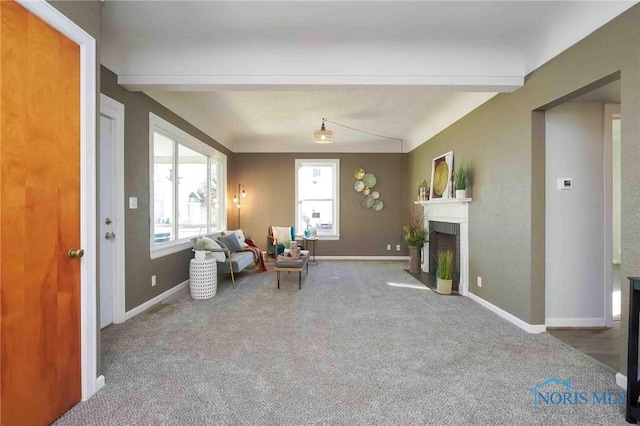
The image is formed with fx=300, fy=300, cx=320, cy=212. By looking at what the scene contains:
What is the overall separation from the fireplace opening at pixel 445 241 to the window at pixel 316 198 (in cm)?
243

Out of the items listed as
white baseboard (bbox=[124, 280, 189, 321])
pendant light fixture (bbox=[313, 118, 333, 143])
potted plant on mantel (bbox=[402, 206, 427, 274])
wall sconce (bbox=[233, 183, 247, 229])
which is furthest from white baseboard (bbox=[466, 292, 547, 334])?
wall sconce (bbox=[233, 183, 247, 229])

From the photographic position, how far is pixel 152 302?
3.62 meters

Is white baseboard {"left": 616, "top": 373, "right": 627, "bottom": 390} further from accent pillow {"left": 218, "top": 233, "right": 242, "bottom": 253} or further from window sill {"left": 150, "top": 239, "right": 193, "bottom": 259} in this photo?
accent pillow {"left": 218, "top": 233, "right": 242, "bottom": 253}

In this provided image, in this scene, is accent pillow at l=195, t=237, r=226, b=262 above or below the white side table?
above

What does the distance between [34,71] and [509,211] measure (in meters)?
3.90

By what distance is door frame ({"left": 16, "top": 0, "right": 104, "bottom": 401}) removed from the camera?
1788 mm

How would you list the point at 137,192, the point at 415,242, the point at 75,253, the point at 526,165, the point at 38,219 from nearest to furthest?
the point at 38,219
the point at 75,253
the point at 526,165
the point at 137,192
the point at 415,242

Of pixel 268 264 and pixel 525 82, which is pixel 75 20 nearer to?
pixel 525 82

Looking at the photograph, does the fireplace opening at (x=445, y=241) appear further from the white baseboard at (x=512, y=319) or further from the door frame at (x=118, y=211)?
the door frame at (x=118, y=211)

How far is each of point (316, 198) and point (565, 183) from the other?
16.3 feet

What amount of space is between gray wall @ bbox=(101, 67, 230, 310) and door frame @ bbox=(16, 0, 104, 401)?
1.25m

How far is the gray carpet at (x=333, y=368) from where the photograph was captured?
170 cm

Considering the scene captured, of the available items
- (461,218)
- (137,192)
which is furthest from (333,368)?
(461,218)

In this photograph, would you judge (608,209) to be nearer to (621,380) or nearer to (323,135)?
(621,380)
